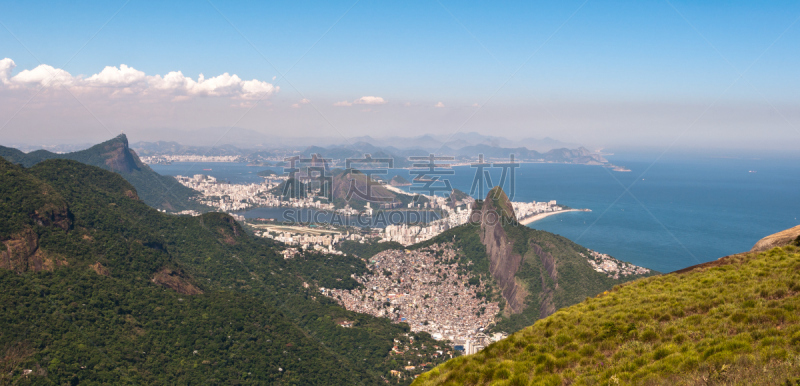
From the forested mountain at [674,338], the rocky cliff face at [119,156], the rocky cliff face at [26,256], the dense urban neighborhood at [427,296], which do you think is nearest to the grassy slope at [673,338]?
the forested mountain at [674,338]

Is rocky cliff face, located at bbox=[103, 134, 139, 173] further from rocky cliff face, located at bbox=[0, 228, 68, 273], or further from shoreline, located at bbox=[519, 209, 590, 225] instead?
shoreline, located at bbox=[519, 209, 590, 225]

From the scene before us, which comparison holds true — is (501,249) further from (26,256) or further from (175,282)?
(26,256)

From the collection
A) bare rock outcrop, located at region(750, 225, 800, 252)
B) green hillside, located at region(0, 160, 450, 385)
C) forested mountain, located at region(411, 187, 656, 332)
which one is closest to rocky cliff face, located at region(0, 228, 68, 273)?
green hillside, located at region(0, 160, 450, 385)

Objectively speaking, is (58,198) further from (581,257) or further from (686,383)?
(581,257)

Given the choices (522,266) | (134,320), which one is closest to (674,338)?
(134,320)

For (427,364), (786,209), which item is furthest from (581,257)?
(786,209)

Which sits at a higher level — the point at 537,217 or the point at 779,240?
the point at 779,240
